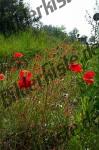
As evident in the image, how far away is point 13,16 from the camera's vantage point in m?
15.9

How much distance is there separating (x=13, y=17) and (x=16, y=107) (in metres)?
11.0

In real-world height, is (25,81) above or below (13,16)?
below

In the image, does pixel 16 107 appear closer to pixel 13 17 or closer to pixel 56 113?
pixel 56 113

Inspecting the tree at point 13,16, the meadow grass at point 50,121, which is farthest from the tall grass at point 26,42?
the meadow grass at point 50,121

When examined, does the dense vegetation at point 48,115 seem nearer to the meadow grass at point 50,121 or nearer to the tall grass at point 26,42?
the meadow grass at point 50,121

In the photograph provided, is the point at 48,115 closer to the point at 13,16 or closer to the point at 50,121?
the point at 50,121

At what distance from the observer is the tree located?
1555cm

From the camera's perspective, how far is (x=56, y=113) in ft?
16.8

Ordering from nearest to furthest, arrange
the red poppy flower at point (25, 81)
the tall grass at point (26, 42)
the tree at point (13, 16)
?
the red poppy flower at point (25, 81), the tall grass at point (26, 42), the tree at point (13, 16)

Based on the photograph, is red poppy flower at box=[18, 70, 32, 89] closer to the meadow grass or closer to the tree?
the meadow grass

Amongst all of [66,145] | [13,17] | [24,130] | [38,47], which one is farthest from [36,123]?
[13,17]

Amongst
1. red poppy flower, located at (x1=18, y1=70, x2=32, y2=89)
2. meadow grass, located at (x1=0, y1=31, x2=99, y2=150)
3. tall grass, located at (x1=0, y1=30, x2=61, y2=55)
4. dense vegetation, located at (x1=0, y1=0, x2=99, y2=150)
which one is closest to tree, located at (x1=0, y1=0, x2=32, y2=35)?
tall grass, located at (x1=0, y1=30, x2=61, y2=55)

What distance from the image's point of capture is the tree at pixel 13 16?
612 inches

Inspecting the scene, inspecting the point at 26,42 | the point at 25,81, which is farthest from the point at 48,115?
the point at 26,42
